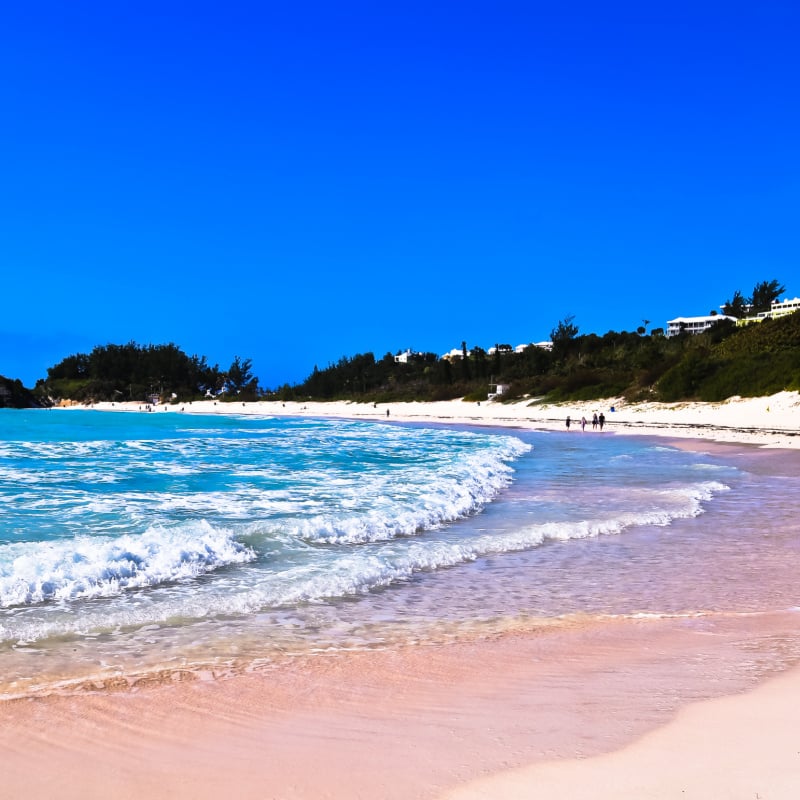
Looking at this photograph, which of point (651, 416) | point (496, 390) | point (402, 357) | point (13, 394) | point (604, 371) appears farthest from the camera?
point (402, 357)

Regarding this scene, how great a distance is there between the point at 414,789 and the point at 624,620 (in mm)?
3602

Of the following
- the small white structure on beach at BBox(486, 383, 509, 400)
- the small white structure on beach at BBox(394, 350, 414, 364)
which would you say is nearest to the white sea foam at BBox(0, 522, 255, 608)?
the small white structure on beach at BBox(486, 383, 509, 400)

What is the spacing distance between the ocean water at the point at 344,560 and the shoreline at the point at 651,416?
18.8m

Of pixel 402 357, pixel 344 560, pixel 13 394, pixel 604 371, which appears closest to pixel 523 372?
pixel 604 371

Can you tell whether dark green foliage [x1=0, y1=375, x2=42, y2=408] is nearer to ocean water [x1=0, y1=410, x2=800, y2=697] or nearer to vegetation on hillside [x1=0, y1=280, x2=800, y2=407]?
vegetation on hillside [x1=0, y1=280, x2=800, y2=407]

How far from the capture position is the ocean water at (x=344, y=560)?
5914mm

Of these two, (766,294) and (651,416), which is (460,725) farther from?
(766,294)

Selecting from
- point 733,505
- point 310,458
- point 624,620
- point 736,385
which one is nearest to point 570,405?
point 736,385

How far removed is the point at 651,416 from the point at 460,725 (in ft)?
158

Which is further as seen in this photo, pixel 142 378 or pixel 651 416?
pixel 142 378

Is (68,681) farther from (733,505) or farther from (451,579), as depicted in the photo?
(733,505)

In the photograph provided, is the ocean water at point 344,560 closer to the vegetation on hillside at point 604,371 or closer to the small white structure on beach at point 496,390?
the vegetation on hillside at point 604,371

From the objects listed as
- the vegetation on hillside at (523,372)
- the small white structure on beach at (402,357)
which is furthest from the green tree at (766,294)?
the small white structure on beach at (402,357)

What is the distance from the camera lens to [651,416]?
49406mm
